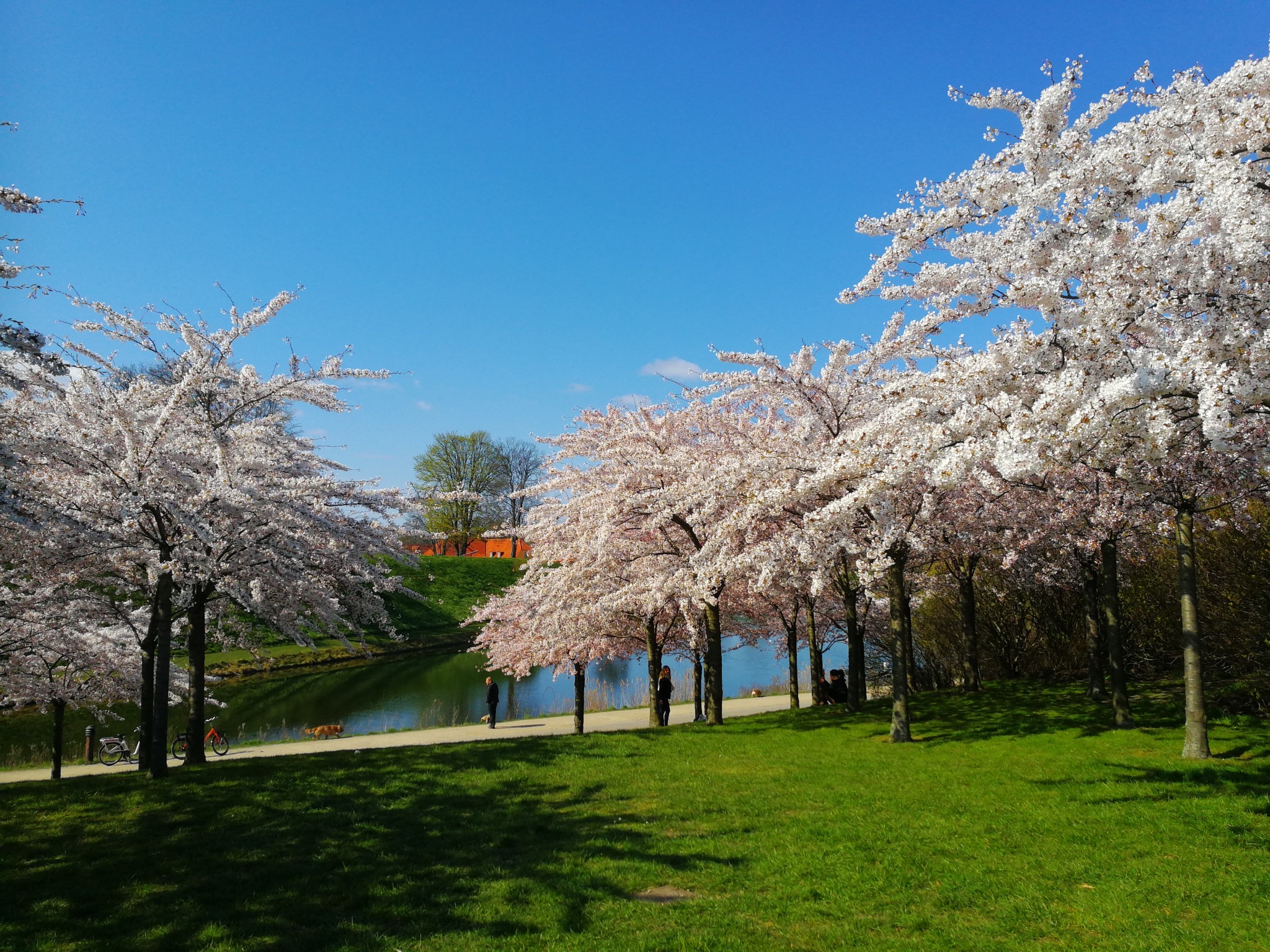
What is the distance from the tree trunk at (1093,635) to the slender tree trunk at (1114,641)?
2104 millimetres

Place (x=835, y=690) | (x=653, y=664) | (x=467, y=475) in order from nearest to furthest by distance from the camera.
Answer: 1. (x=653, y=664)
2. (x=835, y=690)
3. (x=467, y=475)

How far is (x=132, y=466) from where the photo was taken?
9555 millimetres

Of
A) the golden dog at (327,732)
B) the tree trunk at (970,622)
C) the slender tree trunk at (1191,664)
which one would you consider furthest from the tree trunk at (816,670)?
the golden dog at (327,732)

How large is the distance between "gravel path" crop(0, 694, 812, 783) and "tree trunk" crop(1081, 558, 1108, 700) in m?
7.42

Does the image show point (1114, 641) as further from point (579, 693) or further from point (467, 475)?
point (467, 475)

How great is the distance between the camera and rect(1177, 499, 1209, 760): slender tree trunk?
9.74 meters

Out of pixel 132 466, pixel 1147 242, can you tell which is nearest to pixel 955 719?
pixel 1147 242

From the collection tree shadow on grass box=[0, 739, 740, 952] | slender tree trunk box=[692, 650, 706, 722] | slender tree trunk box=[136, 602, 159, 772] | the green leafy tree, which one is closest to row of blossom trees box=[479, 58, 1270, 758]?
slender tree trunk box=[692, 650, 706, 722]

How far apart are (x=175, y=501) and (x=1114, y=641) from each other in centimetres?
1421

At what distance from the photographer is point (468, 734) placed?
1972 centimetres

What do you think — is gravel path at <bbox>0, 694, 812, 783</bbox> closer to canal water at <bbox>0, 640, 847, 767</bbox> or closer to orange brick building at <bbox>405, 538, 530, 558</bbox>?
canal water at <bbox>0, 640, 847, 767</bbox>

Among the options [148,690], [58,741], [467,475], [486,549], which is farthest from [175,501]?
[486,549]

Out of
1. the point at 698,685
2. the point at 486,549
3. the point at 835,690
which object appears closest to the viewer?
the point at 835,690

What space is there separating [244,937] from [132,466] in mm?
6389
